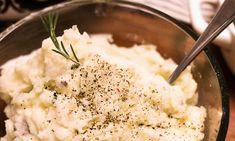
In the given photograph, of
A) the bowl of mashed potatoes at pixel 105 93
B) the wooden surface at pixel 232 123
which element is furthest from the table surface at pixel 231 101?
the bowl of mashed potatoes at pixel 105 93

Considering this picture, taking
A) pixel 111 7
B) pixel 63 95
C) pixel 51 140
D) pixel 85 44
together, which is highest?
pixel 111 7

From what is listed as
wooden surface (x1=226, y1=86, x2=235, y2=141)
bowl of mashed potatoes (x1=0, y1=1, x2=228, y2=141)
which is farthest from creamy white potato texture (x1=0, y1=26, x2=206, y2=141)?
Result: wooden surface (x1=226, y1=86, x2=235, y2=141)

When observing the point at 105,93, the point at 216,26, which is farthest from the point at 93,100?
the point at 216,26

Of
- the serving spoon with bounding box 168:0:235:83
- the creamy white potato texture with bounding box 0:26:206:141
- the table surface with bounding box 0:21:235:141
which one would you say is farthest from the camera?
the table surface with bounding box 0:21:235:141

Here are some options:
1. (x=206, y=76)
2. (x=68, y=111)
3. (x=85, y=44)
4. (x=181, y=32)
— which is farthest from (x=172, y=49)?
(x=68, y=111)

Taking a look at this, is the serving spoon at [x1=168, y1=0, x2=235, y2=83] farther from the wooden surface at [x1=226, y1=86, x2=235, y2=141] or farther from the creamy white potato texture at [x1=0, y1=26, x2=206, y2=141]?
the wooden surface at [x1=226, y1=86, x2=235, y2=141]

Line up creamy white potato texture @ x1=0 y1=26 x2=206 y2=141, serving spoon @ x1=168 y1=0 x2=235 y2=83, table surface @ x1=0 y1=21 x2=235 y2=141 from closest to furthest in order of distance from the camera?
creamy white potato texture @ x1=0 y1=26 x2=206 y2=141
serving spoon @ x1=168 y1=0 x2=235 y2=83
table surface @ x1=0 y1=21 x2=235 y2=141

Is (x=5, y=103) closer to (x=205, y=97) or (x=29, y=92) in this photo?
(x=29, y=92)

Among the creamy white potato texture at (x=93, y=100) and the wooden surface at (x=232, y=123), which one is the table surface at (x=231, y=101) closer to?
the wooden surface at (x=232, y=123)
